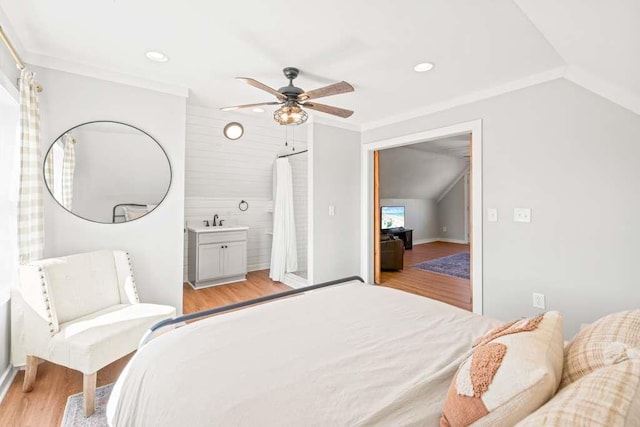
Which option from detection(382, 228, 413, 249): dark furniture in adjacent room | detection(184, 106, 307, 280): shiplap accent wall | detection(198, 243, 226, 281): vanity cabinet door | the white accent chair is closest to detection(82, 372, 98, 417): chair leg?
the white accent chair

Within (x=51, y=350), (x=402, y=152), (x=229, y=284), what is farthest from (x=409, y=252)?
(x=51, y=350)

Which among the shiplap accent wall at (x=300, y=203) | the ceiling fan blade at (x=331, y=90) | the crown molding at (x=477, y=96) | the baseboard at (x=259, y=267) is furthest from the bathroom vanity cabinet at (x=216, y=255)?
the ceiling fan blade at (x=331, y=90)

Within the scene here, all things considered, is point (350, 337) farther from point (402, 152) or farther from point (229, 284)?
point (402, 152)

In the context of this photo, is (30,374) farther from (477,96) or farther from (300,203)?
Answer: (477,96)

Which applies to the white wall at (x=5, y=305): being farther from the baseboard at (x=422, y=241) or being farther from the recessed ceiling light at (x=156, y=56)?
the baseboard at (x=422, y=241)

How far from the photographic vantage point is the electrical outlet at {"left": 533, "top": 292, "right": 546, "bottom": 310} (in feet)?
8.72

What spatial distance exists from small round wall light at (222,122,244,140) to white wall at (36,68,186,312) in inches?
47.7

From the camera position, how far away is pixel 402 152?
6.38 m

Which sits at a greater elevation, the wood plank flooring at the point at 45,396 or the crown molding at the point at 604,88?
the crown molding at the point at 604,88

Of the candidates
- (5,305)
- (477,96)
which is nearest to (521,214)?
(477,96)

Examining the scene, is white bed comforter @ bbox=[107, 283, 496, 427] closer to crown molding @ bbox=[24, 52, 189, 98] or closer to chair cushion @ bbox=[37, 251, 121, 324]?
chair cushion @ bbox=[37, 251, 121, 324]

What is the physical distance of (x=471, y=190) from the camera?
3193 mm

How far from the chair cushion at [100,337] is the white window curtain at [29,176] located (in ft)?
2.12

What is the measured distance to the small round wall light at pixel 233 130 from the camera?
13.7ft
